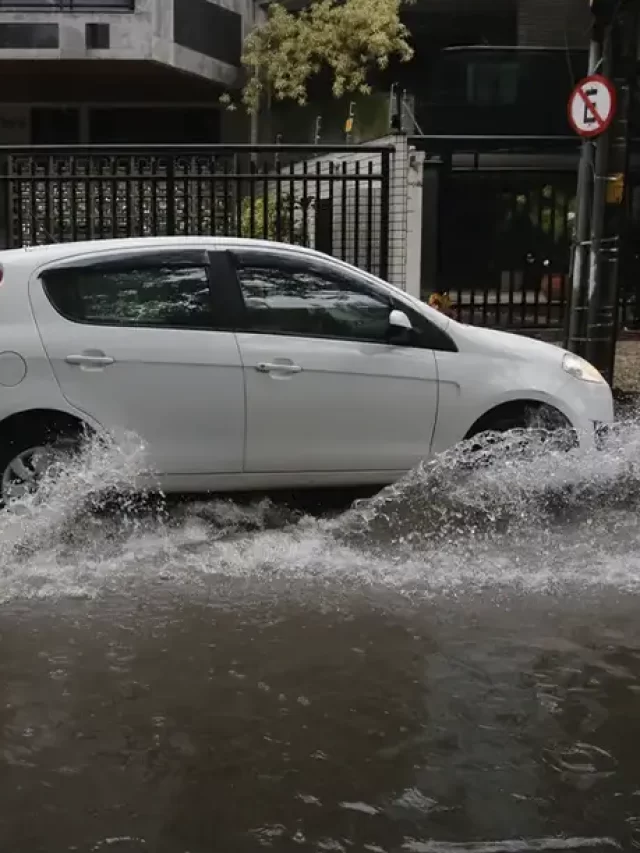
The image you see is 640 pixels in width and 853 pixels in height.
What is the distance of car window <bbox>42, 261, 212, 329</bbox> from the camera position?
6715 mm

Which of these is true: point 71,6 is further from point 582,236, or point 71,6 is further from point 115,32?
point 582,236

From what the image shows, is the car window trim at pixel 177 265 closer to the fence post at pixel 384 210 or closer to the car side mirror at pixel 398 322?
the car side mirror at pixel 398 322

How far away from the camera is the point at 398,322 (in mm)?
6980

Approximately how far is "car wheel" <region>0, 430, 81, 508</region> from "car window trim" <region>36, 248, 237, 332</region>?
27.0 inches

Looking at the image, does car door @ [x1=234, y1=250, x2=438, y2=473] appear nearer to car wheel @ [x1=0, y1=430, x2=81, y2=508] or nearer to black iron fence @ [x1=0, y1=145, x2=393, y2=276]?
car wheel @ [x1=0, y1=430, x2=81, y2=508]

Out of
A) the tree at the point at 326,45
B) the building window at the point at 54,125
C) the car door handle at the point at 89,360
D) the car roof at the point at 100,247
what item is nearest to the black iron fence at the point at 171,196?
the car roof at the point at 100,247

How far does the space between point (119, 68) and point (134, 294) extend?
14601 millimetres

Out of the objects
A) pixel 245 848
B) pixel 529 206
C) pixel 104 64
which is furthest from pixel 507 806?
pixel 104 64

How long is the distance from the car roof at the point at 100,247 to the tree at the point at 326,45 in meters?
12.6

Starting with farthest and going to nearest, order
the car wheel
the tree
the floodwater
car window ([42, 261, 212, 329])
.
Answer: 1. the tree
2. car window ([42, 261, 212, 329])
3. the car wheel
4. the floodwater

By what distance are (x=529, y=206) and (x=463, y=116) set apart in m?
3.10

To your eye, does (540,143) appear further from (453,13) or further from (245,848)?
(245,848)

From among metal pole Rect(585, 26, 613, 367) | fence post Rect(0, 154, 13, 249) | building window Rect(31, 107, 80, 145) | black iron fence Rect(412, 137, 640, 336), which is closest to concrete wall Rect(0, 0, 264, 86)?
building window Rect(31, 107, 80, 145)

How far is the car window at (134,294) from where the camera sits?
671cm
